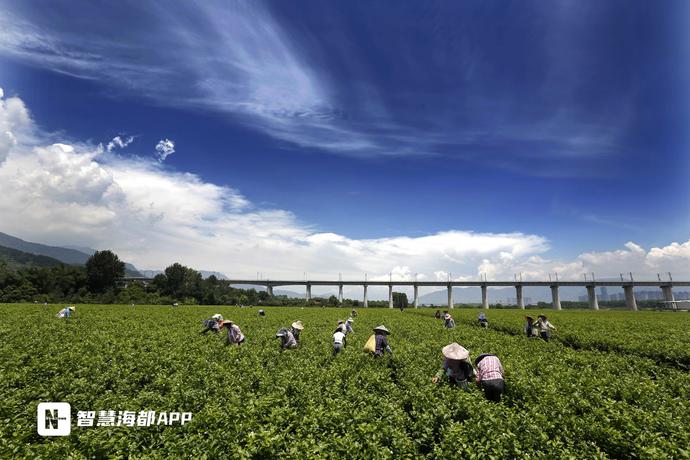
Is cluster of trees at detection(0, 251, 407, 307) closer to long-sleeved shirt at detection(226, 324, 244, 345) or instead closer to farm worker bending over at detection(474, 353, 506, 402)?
long-sleeved shirt at detection(226, 324, 244, 345)

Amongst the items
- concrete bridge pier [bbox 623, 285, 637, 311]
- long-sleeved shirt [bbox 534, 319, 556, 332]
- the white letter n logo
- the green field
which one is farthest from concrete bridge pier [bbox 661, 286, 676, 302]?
the white letter n logo

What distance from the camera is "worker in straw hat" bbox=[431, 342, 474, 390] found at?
10.3m

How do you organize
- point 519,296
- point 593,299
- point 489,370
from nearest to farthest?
point 489,370, point 593,299, point 519,296

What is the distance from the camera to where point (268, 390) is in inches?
377

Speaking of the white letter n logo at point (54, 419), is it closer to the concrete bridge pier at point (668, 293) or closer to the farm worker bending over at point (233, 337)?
the farm worker bending over at point (233, 337)

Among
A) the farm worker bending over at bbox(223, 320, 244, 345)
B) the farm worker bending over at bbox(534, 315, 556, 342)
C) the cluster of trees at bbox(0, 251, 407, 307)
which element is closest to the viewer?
the farm worker bending over at bbox(223, 320, 244, 345)

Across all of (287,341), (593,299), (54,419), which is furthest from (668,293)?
(54,419)

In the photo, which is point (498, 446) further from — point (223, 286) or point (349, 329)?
point (223, 286)

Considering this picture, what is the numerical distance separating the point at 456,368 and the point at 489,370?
1.09m

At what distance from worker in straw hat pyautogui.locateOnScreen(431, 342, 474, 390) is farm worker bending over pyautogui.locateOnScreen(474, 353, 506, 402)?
14.6 inches

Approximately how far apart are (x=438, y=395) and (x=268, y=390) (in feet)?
15.7

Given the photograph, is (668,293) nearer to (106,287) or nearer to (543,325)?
(543,325)

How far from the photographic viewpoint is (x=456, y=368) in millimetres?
10648

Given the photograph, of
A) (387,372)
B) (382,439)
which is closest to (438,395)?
(387,372)
